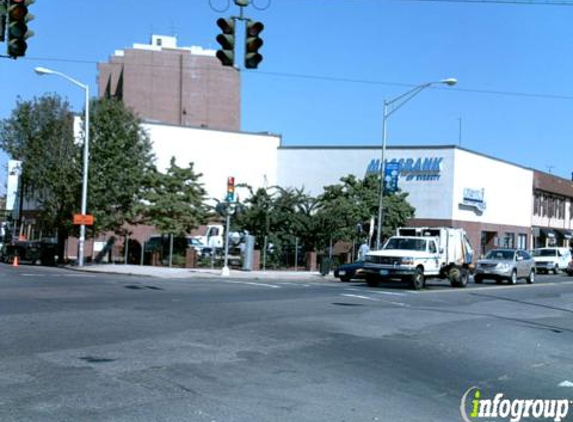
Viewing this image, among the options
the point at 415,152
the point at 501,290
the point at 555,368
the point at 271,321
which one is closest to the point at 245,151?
the point at 415,152

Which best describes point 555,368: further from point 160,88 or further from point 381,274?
point 160,88

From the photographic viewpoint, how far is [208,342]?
11.6 m

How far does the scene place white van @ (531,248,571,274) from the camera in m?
48.6

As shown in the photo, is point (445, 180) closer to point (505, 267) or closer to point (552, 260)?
point (552, 260)

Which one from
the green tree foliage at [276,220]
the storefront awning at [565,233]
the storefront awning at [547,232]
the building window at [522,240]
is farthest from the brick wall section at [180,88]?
the green tree foliage at [276,220]

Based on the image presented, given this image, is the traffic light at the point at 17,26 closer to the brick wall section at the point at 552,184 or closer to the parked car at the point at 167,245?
the parked car at the point at 167,245

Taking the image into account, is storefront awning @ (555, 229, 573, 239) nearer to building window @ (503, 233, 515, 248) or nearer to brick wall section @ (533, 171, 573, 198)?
brick wall section @ (533, 171, 573, 198)

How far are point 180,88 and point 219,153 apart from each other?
85.3 ft

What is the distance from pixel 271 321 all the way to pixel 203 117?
2743 inches

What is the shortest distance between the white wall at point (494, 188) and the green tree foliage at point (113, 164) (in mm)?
25304

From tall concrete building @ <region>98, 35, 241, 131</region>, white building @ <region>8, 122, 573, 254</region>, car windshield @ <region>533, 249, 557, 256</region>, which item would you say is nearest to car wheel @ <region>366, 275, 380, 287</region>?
car windshield @ <region>533, 249, 557, 256</region>

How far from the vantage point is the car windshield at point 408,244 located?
89.2 feet

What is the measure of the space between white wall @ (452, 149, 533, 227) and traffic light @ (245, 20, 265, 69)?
137 ft

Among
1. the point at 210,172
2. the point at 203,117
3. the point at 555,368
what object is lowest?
the point at 555,368
